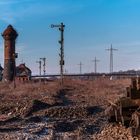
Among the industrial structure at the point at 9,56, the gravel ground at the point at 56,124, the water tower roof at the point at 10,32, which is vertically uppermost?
the water tower roof at the point at 10,32

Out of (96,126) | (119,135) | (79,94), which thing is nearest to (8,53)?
(79,94)

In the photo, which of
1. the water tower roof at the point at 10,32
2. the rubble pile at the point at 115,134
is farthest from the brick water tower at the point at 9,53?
the rubble pile at the point at 115,134

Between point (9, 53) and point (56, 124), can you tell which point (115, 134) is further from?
point (9, 53)

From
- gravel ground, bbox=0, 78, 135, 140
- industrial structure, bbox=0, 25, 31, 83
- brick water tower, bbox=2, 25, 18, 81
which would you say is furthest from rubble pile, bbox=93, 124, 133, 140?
brick water tower, bbox=2, 25, 18, 81

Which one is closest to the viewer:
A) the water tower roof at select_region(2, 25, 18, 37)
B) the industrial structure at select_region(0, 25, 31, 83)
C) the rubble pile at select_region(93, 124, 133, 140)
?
the rubble pile at select_region(93, 124, 133, 140)

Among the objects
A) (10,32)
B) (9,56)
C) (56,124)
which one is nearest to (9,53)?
(9,56)

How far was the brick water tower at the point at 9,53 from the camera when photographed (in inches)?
2682

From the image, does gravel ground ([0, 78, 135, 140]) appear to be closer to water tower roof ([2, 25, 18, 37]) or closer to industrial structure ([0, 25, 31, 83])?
industrial structure ([0, 25, 31, 83])

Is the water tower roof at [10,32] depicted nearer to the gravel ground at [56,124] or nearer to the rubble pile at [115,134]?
the gravel ground at [56,124]

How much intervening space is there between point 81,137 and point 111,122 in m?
1.71

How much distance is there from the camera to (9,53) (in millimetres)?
69000

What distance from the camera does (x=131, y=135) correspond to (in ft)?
49.9

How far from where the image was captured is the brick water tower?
68125mm

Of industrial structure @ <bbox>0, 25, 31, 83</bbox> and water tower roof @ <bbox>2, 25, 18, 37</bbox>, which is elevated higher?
water tower roof @ <bbox>2, 25, 18, 37</bbox>
